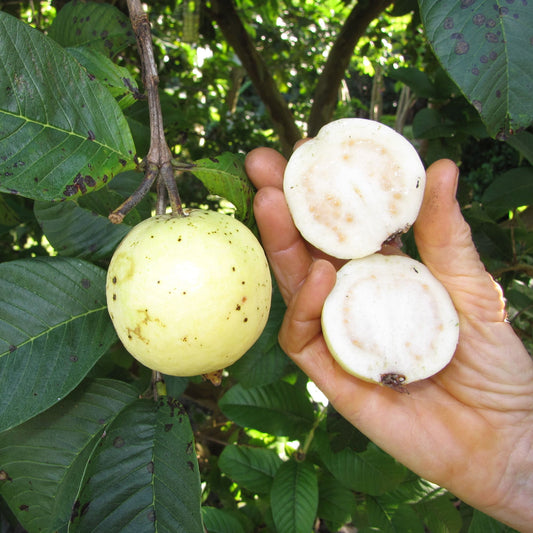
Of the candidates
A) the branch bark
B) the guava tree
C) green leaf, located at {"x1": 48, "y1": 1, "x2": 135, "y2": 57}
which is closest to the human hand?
the guava tree

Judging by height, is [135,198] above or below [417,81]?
above

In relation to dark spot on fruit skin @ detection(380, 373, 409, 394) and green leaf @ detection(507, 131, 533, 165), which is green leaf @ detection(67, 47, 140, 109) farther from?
green leaf @ detection(507, 131, 533, 165)

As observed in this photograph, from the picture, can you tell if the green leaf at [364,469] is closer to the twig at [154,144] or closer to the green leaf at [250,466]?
the green leaf at [250,466]

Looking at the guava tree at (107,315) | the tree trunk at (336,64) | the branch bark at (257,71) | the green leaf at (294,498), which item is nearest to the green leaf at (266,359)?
the guava tree at (107,315)

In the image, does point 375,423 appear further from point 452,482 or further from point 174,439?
point 174,439

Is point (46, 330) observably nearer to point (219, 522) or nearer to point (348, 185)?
point (348, 185)

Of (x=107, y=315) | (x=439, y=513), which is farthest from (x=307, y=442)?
(x=107, y=315)
